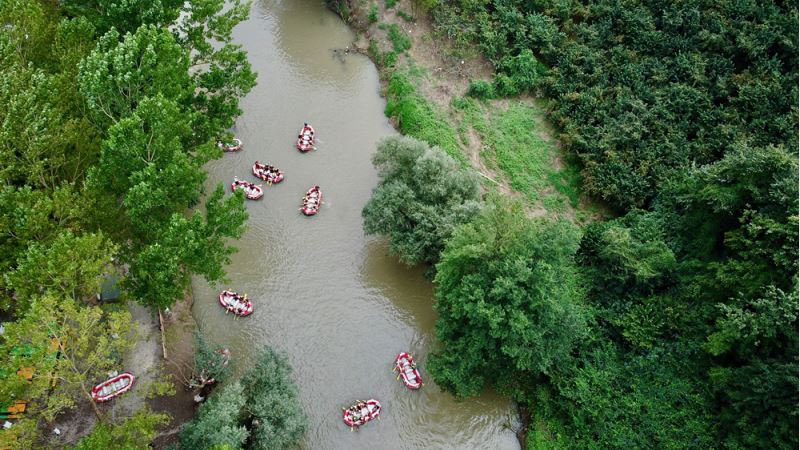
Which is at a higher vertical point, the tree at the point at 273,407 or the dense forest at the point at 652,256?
the dense forest at the point at 652,256

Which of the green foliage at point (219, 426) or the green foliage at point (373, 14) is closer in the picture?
the green foliage at point (219, 426)

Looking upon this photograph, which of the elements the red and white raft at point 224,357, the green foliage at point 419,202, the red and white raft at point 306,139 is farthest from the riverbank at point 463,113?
the red and white raft at point 224,357

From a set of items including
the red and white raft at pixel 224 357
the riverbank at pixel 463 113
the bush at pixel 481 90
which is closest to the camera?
the red and white raft at pixel 224 357

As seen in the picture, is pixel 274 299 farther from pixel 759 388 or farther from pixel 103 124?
pixel 759 388

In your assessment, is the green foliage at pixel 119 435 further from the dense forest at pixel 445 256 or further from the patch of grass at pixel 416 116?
the patch of grass at pixel 416 116

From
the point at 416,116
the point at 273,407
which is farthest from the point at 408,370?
the point at 416,116

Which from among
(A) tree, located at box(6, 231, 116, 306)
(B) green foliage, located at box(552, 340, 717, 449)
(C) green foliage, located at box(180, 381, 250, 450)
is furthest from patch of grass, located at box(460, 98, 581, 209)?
(A) tree, located at box(6, 231, 116, 306)

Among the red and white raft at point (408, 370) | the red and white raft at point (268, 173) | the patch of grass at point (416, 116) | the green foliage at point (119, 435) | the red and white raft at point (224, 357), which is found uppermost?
the patch of grass at point (416, 116)

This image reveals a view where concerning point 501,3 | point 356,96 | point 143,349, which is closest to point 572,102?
point 501,3

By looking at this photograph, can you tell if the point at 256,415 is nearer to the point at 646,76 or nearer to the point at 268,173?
the point at 268,173
